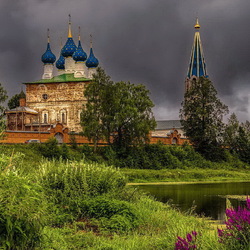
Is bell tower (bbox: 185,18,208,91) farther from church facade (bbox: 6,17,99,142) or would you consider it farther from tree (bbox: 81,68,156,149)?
tree (bbox: 81,68,156,149)

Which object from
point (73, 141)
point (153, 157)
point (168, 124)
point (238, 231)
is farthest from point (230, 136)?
point (238, 231)

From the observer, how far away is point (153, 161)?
32.6 metres

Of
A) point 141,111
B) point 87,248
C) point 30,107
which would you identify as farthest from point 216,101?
point 87,248

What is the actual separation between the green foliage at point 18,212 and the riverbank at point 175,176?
1898cm

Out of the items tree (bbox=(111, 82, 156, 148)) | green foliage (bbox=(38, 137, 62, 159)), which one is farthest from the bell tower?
green foliage (bbox=(38, 137, 62, 159))

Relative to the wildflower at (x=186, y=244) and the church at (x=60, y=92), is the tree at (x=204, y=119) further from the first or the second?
the wildflower at (x=186, y=244)

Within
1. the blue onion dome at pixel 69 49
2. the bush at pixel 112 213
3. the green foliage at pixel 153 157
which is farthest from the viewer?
the blue onion dome at pixel 69 49

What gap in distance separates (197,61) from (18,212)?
7217cm

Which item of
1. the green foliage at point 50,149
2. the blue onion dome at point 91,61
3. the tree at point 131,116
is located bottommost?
the green foliage at point 50,149

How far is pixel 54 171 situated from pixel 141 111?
73.8ft

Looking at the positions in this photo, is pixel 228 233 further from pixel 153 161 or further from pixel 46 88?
pixel 46 88

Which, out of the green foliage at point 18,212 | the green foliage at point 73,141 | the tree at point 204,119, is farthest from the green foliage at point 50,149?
the green foliage at point 18,212

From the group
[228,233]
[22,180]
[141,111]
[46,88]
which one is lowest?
[228,233]

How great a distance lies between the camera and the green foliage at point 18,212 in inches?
214
